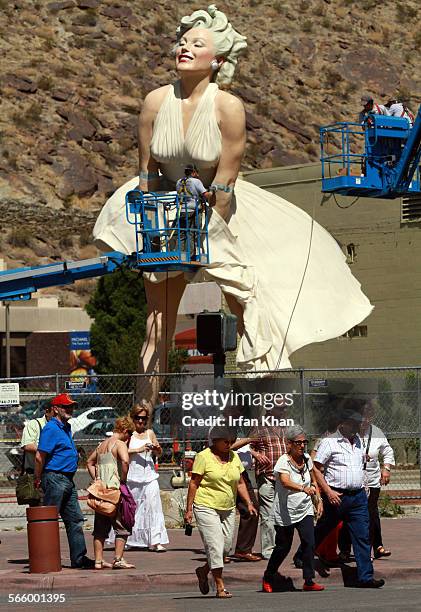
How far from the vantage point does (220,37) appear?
20125 millimetres

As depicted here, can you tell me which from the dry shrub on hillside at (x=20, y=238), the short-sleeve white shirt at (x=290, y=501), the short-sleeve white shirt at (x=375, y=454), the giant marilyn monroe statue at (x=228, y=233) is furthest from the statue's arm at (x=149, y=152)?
the dry shrub on hillside at (x=20, y=238)

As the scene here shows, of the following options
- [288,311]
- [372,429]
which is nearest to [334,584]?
[372,429]

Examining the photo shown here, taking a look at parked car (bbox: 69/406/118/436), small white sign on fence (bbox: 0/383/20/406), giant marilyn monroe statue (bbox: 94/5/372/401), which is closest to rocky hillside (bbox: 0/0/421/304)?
parked car (bbox: 69/406/118/436)

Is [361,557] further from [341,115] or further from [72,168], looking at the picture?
[341,115]

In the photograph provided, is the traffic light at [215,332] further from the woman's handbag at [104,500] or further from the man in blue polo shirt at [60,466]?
the woman's handbag at [104,500]

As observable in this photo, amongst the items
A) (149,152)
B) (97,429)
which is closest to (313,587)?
(149,152)

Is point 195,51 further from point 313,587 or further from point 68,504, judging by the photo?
point 313,587

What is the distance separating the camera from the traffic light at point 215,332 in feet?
57.5

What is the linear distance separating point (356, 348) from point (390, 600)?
79.9ft

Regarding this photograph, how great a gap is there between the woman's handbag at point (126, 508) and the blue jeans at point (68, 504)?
448 mm

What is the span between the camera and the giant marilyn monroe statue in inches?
770

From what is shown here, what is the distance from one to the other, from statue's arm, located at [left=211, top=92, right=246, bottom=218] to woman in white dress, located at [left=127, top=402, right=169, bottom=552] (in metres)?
3.96

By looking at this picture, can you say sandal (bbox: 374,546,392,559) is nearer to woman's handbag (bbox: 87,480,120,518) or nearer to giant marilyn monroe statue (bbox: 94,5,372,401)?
woman's handbag (bbox: 87,480,120,518)

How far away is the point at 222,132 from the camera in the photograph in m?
19.5
